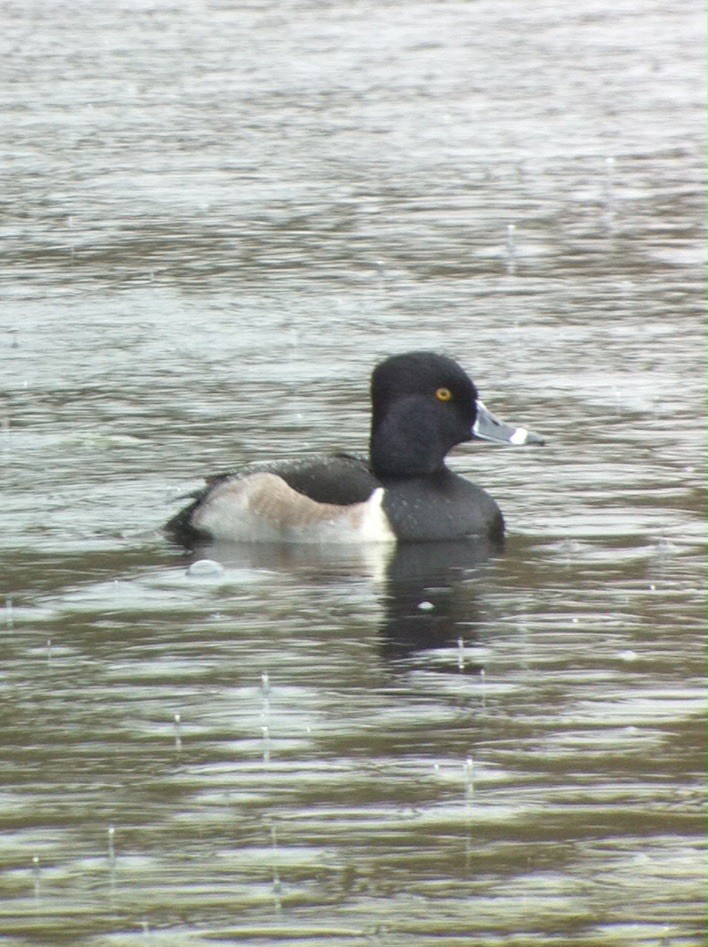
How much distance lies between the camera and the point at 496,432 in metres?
11.8

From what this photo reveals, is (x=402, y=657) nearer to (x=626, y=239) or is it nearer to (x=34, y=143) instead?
(x=626, y=239)

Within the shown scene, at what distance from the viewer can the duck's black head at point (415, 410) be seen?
11602 millimetres

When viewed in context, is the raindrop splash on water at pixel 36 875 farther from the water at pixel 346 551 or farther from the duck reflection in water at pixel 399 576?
the duck reflection in water at pixel 399 576

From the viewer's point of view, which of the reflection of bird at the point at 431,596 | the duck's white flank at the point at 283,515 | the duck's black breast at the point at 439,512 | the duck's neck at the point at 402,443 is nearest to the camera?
the reflection of bird at the point at 431,596

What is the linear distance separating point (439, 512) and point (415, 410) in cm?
55

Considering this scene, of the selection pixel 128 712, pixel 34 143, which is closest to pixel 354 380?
pixel 128 712

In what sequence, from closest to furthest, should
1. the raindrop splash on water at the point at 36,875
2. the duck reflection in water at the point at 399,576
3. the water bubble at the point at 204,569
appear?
the raindrop splash on water at the point at 36,875, the duck reflection in water at the point at 399,576, the water bubble at the point at 204,569

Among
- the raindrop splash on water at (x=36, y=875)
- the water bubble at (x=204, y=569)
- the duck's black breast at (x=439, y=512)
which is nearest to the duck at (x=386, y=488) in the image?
the duck's black breast at (x=439, y=512)

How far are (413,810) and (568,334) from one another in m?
9.04

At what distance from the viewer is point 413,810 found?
7.30 m

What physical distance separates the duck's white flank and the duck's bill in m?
0.66

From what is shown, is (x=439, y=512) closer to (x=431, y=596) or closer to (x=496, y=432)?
(x=496, y=432)

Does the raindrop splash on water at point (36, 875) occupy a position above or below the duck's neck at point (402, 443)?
below

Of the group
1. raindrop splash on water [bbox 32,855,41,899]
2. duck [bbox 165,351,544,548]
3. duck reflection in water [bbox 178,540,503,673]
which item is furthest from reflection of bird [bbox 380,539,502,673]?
raindrop splash on water [bbox 32,855,41,899]
